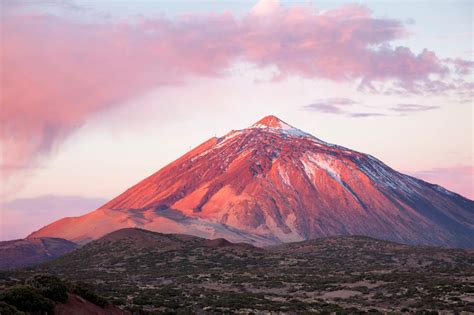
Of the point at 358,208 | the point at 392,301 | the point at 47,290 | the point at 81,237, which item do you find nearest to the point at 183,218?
the point at 81,237

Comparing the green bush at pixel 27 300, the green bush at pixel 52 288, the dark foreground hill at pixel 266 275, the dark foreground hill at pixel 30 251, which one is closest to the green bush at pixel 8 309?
the green bush at pixel 27 300

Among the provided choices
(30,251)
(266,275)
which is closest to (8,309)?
(266,275)

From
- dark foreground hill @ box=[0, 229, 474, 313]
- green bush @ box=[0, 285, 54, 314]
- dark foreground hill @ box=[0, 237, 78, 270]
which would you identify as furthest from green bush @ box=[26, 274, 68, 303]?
dark foreground hill @ box=[0, 237, 78, 270]

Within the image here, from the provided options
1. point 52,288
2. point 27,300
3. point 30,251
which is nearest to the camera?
Answer: point 27,300

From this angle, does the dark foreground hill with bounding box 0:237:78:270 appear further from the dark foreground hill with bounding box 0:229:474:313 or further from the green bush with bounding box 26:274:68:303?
the green bush with bounding box 26:274:68:303

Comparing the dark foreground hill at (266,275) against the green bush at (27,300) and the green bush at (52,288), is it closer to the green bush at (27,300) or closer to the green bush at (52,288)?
the green bush at (52,288)

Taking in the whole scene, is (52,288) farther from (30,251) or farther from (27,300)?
(30,251)

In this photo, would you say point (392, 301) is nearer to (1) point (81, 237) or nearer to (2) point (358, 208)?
(1) point (81, 237)
